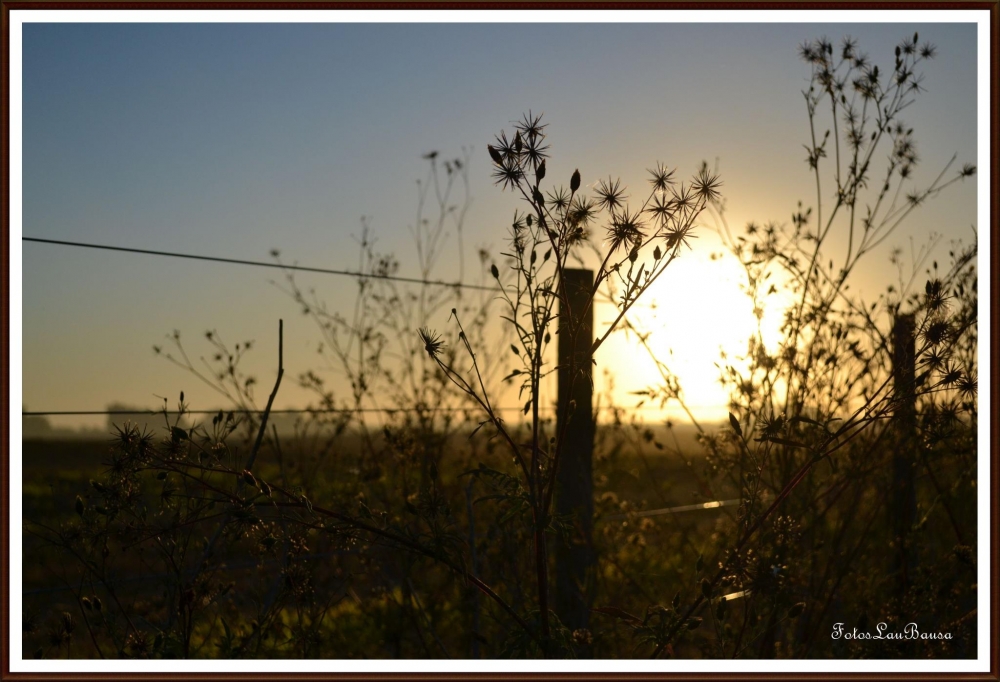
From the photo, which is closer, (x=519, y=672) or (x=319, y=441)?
(x=519, y=672)

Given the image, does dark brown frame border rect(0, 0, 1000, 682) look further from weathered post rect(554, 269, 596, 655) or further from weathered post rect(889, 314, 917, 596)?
weathered post rect(554, 269, 596, 655)

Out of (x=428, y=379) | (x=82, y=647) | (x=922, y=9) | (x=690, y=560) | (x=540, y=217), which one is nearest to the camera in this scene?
(x=540, y=217)

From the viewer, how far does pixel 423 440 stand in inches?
147

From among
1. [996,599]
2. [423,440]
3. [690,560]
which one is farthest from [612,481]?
[996,599]

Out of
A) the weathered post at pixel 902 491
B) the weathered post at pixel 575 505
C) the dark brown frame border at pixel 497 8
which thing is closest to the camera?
the dark brown frame border at pixel 497 8

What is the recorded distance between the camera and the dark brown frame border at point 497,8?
1.99m

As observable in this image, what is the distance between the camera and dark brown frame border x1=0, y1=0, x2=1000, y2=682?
1.99 m

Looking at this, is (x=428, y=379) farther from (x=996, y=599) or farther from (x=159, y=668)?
(x=996, y=599)

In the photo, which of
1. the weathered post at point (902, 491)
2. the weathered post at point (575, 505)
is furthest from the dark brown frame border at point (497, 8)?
the weathered post at point (575, 505)

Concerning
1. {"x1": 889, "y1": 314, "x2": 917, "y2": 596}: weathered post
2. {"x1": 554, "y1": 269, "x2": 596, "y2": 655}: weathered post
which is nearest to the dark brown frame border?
{"x1": 889, "y1": 314, "x2": 917, "y2": 596}: weathered post

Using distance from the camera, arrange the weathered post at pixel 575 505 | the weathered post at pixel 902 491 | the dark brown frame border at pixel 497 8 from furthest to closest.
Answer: the weathered post at pixel 902 491
the weathered post at pixel 575 505
the dark brown frame border at pixel 497 8

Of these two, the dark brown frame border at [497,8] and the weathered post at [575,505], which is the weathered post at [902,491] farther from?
the weathered post at [575,505]

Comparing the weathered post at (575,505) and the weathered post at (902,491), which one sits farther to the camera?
the weathered post at (902,491)

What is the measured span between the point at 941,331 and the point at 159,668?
211 cm
